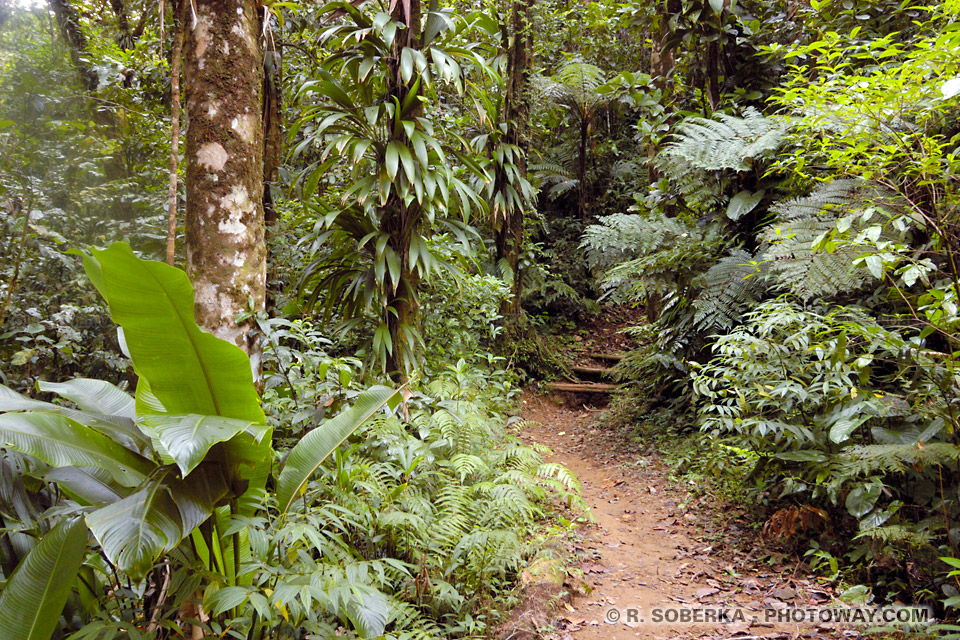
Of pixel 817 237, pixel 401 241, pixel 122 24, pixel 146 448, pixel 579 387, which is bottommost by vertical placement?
pixel 579 387

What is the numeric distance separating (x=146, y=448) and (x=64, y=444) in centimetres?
30

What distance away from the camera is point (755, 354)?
10.9 ft

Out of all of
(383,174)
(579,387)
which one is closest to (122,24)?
(383,174)

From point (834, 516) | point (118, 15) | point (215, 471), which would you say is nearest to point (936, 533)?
point (834, 516)

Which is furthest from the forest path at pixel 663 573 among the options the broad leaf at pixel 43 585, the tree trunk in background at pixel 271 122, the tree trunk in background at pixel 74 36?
the tree trunk in background at pixel 74 36

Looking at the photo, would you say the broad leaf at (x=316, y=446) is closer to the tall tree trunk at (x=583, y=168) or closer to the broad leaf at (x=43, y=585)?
the broad leaf at (x=43, y=585)

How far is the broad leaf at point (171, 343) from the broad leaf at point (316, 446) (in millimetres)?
301

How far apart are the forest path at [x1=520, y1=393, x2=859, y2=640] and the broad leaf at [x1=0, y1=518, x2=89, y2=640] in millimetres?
1834

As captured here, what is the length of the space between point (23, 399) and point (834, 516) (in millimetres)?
3720

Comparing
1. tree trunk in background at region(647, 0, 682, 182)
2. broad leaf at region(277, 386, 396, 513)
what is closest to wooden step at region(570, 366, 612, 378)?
tree trunk in background at region(647, 0, 682, 182)

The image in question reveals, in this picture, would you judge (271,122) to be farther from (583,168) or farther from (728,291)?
(583,168)

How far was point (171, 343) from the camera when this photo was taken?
161 cm

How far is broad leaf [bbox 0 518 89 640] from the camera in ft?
4.74

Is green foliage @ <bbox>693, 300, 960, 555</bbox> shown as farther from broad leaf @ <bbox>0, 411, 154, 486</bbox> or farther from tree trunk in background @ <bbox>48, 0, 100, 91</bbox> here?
tree trunk in background @ <bbox>48, 0, 100, 91</bbox>
